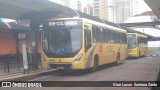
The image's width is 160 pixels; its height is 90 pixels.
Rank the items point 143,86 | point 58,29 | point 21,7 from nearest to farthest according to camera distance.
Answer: point 143,86
point 58,29
point 21,7

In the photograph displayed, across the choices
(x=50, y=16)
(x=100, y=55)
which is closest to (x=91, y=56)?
(x=100, y=55)

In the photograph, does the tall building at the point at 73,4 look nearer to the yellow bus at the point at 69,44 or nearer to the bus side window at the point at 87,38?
the yellow bus at the point at 69,44

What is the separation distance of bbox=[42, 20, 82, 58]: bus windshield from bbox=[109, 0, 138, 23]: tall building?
3531 inches

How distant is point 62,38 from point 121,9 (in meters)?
99.2

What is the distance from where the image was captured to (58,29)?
19.4 m

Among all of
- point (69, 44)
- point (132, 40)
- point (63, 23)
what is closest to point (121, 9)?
point (132, 40)

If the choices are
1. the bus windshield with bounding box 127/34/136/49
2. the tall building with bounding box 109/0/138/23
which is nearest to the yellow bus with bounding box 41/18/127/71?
the bus windshield with bounding box 127/34/136/49

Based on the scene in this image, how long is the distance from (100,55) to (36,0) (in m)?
5.47

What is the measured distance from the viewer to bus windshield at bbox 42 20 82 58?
18.9 metres

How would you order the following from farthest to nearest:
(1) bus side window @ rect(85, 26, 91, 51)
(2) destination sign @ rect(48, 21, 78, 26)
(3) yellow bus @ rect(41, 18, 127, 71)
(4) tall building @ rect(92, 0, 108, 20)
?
(4) tall building @ rect(92, 0, 108, 20) < (1) bus side window @ rect(85, 26, 91, 51) < (2) destination sign @ rect(48, 21, 78, 26) < (3) yellow bus @ rect(41, 18, 127, 71)

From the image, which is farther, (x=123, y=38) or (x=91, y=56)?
(x=123, y=38)

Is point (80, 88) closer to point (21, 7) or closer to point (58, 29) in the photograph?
point (58, 29)

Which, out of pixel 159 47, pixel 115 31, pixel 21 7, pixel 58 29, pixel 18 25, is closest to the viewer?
pixel 58 29

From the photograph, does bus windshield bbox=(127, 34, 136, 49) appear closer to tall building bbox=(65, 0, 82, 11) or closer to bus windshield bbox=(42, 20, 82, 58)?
tall building bbox=(65, 0, 82, 11)
